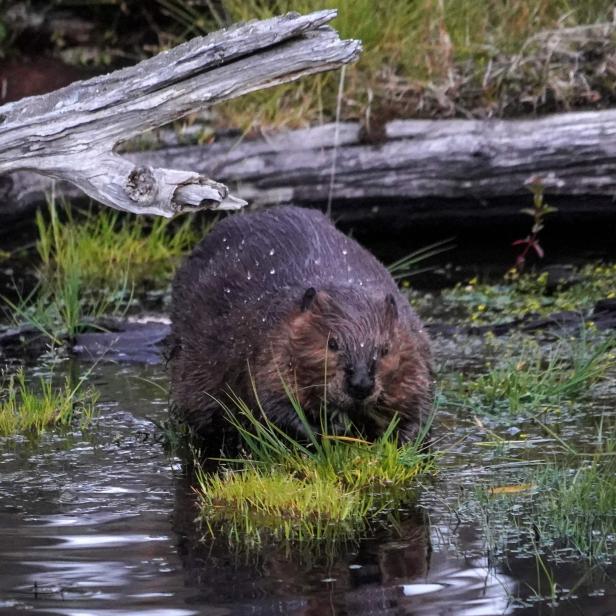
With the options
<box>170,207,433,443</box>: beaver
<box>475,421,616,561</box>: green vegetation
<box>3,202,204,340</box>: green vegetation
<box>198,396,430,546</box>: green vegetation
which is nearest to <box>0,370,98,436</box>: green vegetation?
<box>170,207,433,443</box>: beaver

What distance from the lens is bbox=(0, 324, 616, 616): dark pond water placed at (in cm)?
377

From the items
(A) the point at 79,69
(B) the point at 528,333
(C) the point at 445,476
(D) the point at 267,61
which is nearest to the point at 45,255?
(A) the point at 79,69

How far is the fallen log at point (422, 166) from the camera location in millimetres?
8227

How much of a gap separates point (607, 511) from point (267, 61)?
2.14 meters

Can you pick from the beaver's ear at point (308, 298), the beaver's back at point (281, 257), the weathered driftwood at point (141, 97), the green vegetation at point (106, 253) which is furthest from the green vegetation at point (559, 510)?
the green vegetation at point (106, 253)

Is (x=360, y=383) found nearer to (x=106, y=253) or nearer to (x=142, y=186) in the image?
(x=142, y=186)

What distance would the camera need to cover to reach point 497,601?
374 cm

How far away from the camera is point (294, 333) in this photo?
16.2 feet

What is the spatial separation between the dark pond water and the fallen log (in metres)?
3.21

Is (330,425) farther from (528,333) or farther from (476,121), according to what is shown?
(476,121)

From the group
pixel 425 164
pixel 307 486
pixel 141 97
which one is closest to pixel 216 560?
pixel 307 486

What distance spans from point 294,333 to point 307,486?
62 centimetres

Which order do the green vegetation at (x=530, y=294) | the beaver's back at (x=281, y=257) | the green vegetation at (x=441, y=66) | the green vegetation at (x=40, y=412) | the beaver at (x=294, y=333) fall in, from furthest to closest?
the green vegetation at (x=441, y=66) → the green vegetation at (x=530, y=294) → the green vegetation at (x=40, y=412) → the beaver's back at (x=281, y=257) → the beaver at (x=294, y=333)

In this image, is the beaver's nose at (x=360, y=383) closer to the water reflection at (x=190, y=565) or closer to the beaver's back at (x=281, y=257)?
the water reflection at (x=190, y=565)
